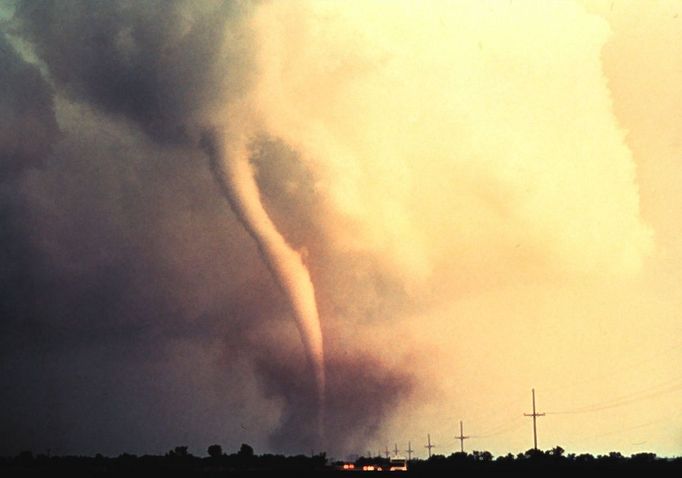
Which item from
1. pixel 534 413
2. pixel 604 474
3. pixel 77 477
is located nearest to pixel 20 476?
pixel 77 477

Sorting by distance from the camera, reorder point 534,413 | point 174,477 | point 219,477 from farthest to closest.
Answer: point 534,413 < point 219,477 < point 174,477

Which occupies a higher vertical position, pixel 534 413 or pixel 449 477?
pixel 534 413

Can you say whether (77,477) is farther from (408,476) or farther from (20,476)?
(408,476)

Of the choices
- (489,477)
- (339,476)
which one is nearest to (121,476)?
(339,476)

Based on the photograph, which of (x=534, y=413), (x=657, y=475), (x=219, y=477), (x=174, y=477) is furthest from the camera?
(x=534, y=413)

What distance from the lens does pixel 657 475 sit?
9950 centimetres

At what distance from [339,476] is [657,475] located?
3650 cm

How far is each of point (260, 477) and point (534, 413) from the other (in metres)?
86.7

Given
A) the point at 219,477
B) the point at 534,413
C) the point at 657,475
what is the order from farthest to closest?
the point at 534,413 < the point at 219,477 < the point at 657,475

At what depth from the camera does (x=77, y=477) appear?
10825 centimetres

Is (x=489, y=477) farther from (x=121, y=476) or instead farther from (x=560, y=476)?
(x=121, y=476)

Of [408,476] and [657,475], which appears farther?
[408,476]

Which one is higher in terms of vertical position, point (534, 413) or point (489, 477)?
point (534, 413)

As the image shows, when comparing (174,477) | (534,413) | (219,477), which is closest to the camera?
(174,477)
